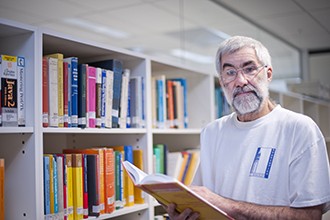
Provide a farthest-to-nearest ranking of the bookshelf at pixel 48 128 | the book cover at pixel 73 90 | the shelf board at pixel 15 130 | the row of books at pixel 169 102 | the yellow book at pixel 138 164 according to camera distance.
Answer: the row of books at pixel 169 102
the yellow book at pixel 138 164
the book cover at pixel 73 90
the bookshelf at pixel 48 128
the shelf board at pixel 15 130

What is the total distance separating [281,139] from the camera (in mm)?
1557

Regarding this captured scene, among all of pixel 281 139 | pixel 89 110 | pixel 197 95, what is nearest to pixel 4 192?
pixel 89 110

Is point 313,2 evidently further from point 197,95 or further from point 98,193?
point 98,193

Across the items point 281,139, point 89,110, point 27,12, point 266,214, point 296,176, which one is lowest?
point 266,214

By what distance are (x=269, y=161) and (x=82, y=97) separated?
0.82 metres

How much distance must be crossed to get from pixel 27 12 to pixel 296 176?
2637mm

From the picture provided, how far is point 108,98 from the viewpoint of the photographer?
1854 mm

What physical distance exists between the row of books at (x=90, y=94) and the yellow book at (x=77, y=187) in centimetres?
16

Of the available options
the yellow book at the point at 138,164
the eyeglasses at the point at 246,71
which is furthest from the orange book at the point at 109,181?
the eyeglasses at the point at 246,71

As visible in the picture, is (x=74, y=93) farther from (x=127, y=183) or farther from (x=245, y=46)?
(x=245, y=46)

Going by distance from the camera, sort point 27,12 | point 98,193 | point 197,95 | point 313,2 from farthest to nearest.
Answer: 1. point 313,2
2. point 27,12
3. point 197,95
4. point 98,193

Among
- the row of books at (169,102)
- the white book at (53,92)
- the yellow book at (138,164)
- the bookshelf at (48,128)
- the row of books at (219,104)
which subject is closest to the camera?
the bookshelf at (48,128)

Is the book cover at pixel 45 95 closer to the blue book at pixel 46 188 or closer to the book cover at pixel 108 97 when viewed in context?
the blue book at pixel 46 188

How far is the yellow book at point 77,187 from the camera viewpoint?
1.63 m
